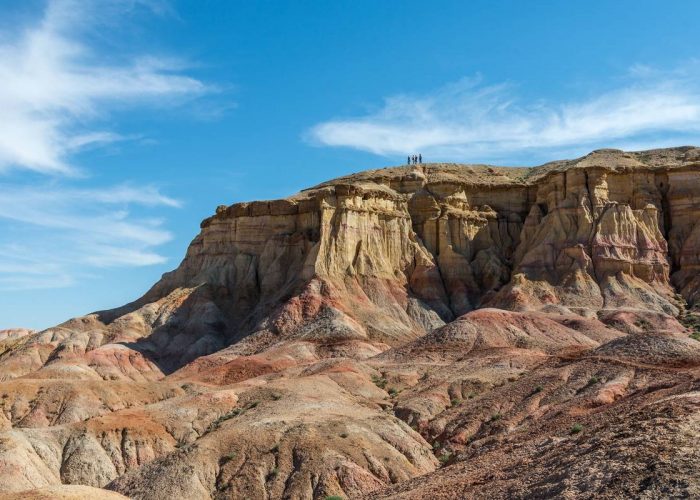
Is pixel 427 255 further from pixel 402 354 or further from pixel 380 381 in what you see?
pixel 380 381

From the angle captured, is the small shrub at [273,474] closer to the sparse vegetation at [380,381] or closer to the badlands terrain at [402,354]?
the badlands terrain at [402,354]

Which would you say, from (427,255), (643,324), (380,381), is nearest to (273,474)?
(380,381)

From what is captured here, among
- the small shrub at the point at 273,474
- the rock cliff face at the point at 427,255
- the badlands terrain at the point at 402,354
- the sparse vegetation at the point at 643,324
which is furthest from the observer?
the rock cliff face at the point at 427,255

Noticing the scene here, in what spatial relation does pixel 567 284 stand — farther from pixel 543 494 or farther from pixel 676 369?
pixel 543 494

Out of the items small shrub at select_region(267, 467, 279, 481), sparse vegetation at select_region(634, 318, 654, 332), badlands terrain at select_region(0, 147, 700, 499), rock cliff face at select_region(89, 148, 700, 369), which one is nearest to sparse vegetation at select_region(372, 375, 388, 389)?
badlands terrain at select_region(0, 147, 700, 499)

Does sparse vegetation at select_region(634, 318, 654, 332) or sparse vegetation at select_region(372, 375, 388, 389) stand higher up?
sparse vegetation at select_region(372, 375, 388, 389)

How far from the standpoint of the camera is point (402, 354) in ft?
225

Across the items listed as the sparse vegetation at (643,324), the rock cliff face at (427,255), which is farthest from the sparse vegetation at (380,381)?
the sparse vegetation at (643,324)

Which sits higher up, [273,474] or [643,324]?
[273,474]

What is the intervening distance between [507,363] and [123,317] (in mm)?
47135

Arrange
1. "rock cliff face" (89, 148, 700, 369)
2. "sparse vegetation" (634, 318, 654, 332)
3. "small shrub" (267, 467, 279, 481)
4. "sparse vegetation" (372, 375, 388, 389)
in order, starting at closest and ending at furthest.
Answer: "small shrub" (267, 467, 279, 481)
"sparse vegetation" (372, 375, 388, 389)
"sparse vegetation" (634, 318, 654, 332)
"rock cliff face" (89, 148, 700, 369)

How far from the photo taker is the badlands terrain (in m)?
30.6

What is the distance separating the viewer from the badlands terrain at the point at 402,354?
30589mm

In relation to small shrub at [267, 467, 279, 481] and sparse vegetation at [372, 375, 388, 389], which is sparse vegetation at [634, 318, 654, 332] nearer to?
sparse vegetation at [372, 375, 388, 389]
